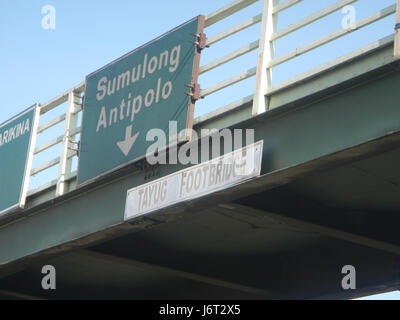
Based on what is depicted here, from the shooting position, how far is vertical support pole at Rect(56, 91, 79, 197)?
43.9 feet

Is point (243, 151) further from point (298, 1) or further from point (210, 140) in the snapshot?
point (298, 1)

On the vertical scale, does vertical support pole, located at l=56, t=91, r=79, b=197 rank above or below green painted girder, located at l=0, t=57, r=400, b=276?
above

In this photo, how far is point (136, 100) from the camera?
1242 cm

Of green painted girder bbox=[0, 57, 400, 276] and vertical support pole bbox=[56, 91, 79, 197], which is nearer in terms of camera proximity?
green painted girder bbox=[0, 57, 400, 276]

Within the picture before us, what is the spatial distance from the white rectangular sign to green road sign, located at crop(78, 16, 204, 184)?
729mm

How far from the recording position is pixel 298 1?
10.0 metres

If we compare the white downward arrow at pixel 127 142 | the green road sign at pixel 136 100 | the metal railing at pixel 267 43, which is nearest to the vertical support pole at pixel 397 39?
the metal railing at pixel 267 43

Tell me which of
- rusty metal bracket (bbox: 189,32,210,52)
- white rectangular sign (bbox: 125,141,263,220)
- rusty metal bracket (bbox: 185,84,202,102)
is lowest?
white rectangular sign (bbox: 125,141,263,220)

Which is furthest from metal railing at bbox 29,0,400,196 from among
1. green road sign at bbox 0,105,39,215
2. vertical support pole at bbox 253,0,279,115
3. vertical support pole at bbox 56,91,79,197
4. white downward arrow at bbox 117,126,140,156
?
green road sign at bbox 0,105,39,215

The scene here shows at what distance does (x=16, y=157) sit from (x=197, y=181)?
5.86 metres

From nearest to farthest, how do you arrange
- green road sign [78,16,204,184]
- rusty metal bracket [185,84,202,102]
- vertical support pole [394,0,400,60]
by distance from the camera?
vertical support pole [394,0,400,60], rusty metal bracket [185,84,202,102], green road sign [78,16,204,184]

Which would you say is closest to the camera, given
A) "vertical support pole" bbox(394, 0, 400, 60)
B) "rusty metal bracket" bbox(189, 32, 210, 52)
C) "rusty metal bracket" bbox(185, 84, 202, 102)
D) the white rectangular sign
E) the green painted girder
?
"vertical support pole" bbox(394, 0, 400, 60)

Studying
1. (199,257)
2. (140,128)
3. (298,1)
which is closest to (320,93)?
(298,1)

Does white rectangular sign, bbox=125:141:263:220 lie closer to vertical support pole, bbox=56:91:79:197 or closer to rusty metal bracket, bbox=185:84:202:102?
rusty metal bracket, bbox=185:84:202:102
